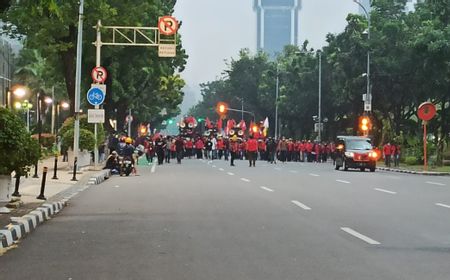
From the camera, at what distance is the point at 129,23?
3762cm

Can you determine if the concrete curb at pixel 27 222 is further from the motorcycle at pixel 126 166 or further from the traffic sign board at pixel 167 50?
the traffic sign board at pixel 167 50

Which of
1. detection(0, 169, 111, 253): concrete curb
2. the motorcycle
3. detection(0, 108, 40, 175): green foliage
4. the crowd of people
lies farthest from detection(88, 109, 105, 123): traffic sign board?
detection(0, 108, 40, 175): green foliage

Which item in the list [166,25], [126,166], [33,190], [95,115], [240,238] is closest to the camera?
[240,238]

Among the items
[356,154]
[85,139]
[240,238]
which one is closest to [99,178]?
[85,139]

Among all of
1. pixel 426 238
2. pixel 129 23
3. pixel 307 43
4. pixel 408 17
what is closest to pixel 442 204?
pixel 426 238

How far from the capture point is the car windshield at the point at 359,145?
40.9 meters

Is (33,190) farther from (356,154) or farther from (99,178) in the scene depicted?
(356,154)

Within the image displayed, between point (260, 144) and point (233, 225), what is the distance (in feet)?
153

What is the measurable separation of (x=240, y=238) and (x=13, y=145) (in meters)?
6.18

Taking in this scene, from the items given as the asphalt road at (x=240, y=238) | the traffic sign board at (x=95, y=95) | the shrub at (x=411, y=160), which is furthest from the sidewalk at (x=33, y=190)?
the shrub at (x=411, y=160)

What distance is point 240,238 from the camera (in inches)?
461

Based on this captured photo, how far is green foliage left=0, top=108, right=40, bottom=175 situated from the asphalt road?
4.51ft

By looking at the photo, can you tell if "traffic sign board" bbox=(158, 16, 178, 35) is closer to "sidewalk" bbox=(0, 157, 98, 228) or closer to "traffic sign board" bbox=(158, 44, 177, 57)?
"traffic sign board" bbox=(158, 44, 177, 57)

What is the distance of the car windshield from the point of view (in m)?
40.9
